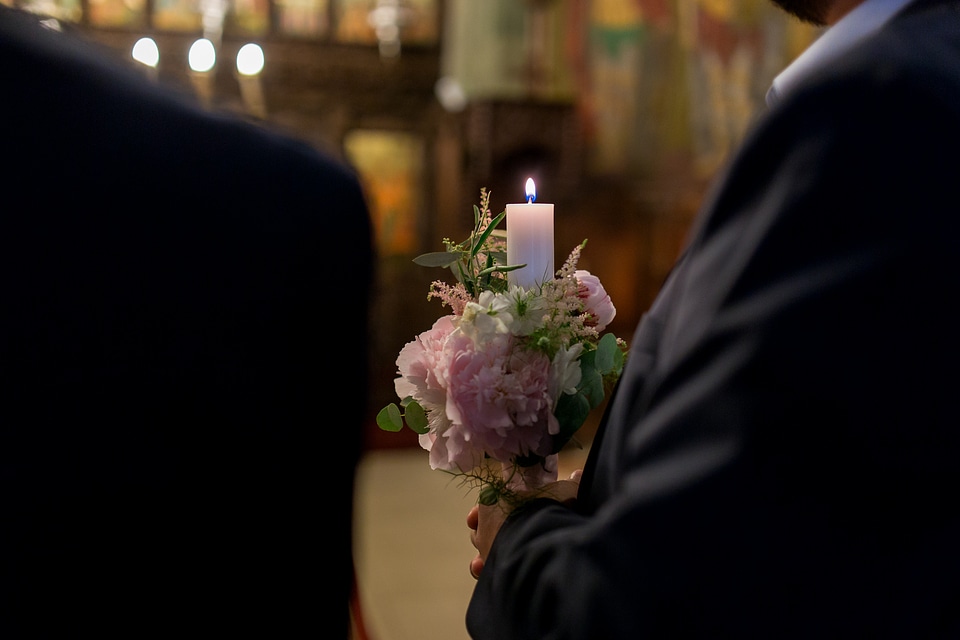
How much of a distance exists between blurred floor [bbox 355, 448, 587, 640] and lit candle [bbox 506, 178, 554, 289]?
2232 mm

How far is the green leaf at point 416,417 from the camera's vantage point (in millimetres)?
1345

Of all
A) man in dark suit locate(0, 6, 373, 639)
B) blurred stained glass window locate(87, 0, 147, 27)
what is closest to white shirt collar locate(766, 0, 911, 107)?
man in dark suit locate(0, 6, 373, 639)

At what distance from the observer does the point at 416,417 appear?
1.35 metres

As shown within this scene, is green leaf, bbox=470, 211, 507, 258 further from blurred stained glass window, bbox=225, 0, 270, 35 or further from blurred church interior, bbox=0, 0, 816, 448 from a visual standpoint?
blurred stained glass window, bbox=225, 0, 270, 35

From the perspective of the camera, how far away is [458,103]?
361 inches

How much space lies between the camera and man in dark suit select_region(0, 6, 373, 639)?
1.84 ft

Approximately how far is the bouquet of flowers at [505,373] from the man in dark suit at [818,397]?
34cm

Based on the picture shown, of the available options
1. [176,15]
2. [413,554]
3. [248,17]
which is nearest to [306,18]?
[248,17]

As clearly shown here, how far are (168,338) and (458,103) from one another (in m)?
8.88

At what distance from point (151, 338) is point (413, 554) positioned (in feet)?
15.6

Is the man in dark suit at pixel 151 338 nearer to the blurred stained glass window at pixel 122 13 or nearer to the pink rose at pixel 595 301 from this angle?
the pink rose at pixel 595 301

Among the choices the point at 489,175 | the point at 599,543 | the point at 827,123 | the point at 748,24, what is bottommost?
the point at 599,543

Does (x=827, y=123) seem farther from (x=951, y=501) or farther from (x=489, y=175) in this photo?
(x=489, y=175)

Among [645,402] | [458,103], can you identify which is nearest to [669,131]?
[458,103]
